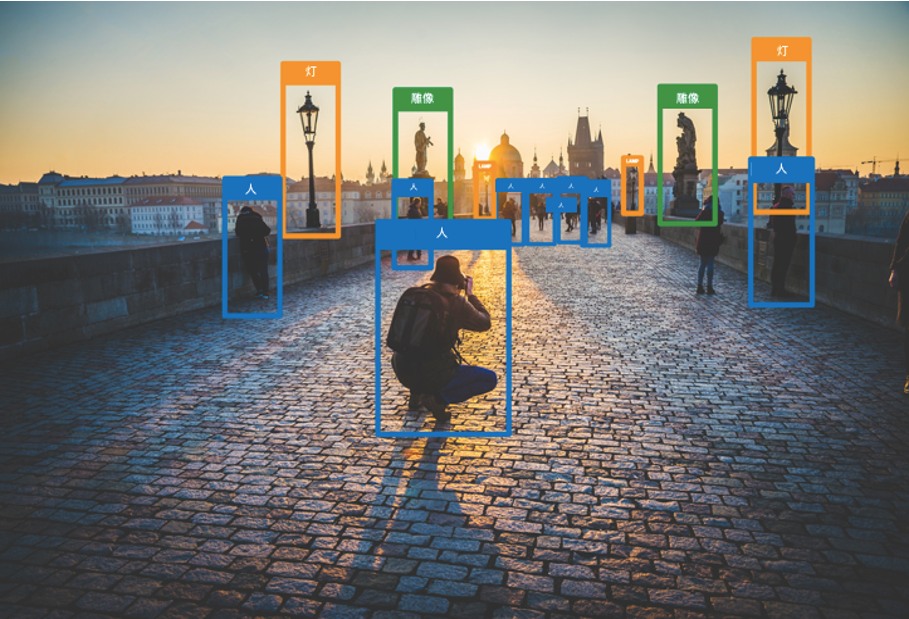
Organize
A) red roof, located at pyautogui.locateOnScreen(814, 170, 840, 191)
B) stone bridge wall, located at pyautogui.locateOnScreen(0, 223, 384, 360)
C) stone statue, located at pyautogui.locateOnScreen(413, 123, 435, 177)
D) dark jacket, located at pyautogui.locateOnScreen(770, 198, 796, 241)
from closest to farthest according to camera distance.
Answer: stone bridge wall, located at pyautogui.locateOnScreen(0, 223, 384, 360) < dark jacket, located at pyautogui.locateOnScreen(770, 198, 796, 241) < stone statue, located at pyautogui.locateOnScreen(413, 123, 435, 177) < red roof, located at pyautogui.locateOnScreen(814, 170, 840, 191)

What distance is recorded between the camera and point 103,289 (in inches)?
360

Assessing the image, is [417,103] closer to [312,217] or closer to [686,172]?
[312,217]

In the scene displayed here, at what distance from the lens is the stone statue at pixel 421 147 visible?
2759 centimetres

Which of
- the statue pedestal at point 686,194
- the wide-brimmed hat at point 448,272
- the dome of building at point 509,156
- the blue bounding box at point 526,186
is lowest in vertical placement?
the wide-brimmed hat at point 448,272

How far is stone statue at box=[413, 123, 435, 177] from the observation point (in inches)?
1086

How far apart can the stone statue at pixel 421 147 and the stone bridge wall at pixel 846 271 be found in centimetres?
1552

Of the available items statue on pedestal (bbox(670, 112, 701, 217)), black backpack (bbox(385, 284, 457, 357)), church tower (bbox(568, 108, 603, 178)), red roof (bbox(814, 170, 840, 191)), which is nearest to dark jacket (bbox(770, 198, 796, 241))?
black backpack (bbox(385, 284, 457, 357))

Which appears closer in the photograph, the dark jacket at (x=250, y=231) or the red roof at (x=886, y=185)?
the dark jacket at (x=250, y=231)

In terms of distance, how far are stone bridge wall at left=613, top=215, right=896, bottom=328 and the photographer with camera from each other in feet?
21.0

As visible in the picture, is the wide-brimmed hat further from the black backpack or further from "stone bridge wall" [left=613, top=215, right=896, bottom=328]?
"stone bridge wall" [left=613, top=215, right=896, bottom=328]

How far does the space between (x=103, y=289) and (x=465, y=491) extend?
263 inches

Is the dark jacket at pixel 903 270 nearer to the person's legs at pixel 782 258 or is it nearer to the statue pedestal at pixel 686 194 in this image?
the person's legs at pixel 782 258

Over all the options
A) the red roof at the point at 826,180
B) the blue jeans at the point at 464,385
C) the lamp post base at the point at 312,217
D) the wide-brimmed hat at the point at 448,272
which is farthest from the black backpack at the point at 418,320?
the red roof at the point at 826,180

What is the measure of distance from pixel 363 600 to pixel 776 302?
10.1m
